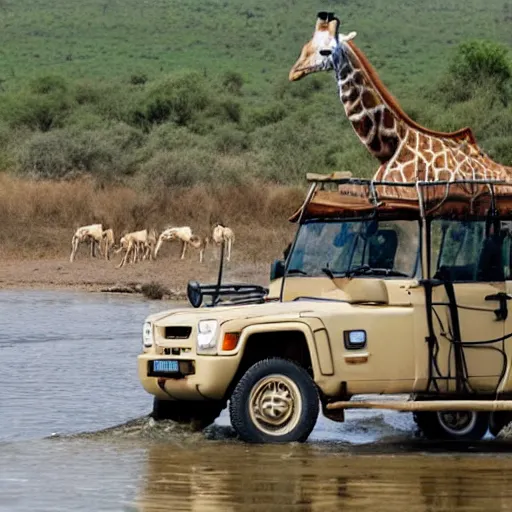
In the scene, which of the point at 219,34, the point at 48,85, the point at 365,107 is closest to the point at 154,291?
the point at 365,107

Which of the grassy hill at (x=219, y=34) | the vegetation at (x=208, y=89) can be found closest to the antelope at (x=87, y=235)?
the vegetation at (x=208, y=89)

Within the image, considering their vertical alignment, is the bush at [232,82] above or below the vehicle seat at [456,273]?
above

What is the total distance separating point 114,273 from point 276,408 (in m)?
22.1

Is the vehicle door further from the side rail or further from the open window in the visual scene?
the side rail

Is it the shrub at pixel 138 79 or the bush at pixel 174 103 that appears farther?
the shrub at pixel 138 79

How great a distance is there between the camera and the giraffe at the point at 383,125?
61.8 ft

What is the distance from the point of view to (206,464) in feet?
32.0

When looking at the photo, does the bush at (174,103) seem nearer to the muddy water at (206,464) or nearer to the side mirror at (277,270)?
the muddy water at (206,464)

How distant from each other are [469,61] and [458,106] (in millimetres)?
5632

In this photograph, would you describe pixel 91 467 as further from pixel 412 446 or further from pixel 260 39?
pixel 260 39

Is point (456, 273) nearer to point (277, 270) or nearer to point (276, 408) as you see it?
point (277, 270)

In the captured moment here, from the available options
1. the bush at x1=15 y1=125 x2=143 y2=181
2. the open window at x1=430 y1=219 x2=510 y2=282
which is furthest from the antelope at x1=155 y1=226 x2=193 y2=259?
the open window at x1=430 y1=219 x2=510 y2=282

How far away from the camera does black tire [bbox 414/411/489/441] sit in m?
11.6

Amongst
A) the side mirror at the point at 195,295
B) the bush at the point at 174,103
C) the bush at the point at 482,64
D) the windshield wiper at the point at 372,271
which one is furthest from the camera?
the bush at the point at 174,103
